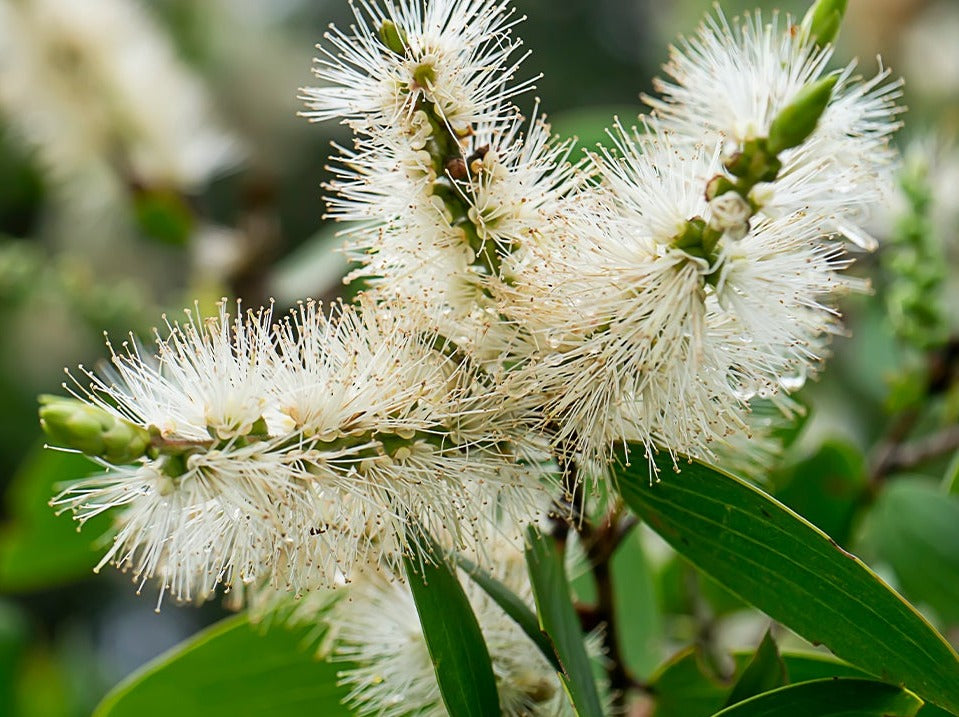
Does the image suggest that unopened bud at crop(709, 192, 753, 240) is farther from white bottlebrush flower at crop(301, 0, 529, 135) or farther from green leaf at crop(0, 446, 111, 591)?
green leaf at crop(0, 446, 111, 591)

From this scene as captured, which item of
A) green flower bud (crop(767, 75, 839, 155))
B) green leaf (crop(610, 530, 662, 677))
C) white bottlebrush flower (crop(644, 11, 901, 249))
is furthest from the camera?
green leaf (crop(610, 530, 662, 677))

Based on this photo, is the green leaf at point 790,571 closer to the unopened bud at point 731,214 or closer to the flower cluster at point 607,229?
the flower cluster at point 607,229

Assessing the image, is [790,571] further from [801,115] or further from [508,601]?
[801,115]

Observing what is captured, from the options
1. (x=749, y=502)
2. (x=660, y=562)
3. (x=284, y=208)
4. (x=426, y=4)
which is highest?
(x=284, y=208)

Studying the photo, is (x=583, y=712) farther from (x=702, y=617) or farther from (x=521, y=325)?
(x=702, y=617)

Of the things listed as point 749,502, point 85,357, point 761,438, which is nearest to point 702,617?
point 761,438

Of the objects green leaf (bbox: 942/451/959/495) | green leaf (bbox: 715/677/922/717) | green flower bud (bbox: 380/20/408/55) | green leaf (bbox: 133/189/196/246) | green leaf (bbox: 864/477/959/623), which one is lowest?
green leaf (bbox: 715/677/922/717)

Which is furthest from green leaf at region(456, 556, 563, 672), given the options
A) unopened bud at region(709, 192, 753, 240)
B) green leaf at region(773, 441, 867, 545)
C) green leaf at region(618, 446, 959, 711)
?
green leaf at region(773, 441, 867, 545)
